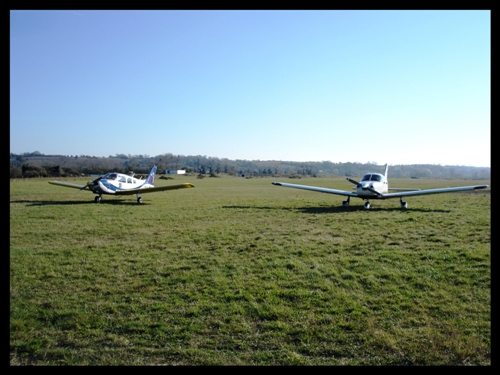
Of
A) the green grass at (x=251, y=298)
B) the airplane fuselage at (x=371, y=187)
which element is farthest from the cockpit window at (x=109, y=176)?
the airplane fuselage at (x=371, y=187)

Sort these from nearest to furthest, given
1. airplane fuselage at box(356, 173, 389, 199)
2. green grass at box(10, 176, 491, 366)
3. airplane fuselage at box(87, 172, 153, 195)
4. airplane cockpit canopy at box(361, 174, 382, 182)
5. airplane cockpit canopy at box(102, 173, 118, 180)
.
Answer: green grass at box(10, 176, 491, 366) < airplane fuselage at box(356, 173, 389, 199) < airplane cockpit canopy at box(361, 174, 382, 182) < airplane fuselage at box(87, 172, 153, 195) < airplane cockpit canopy at box(102, 173, 118, 180)

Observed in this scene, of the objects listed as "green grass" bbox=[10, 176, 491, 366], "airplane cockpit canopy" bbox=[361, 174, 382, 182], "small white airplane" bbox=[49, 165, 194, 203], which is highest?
"airplane cockpit canopy" bbox=[361, 174, 382, 182]

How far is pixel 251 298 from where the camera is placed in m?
5.05

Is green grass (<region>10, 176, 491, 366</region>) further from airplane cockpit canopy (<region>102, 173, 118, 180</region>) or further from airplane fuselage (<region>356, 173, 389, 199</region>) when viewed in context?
airplane cockpit canopy (<region>102, 173, 118, 180</region>)

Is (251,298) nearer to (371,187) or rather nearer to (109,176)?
(371,187)

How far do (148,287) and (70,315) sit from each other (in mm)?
1345

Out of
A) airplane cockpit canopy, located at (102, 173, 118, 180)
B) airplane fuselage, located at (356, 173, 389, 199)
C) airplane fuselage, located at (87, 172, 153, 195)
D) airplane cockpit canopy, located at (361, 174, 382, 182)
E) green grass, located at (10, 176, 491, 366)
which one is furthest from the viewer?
→ airplane cockpit canopy, located at (102, 173, 118, 180)

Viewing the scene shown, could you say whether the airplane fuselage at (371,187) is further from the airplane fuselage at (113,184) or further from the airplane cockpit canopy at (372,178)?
the airplane fuselage at (113,184)

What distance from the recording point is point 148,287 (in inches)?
220

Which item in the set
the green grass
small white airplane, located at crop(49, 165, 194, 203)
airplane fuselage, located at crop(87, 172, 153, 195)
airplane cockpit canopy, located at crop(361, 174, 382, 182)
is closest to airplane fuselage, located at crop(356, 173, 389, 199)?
airplane cockpit canopy, located at crop(361, 174, 382, 182)

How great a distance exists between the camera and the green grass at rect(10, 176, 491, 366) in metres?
3.58

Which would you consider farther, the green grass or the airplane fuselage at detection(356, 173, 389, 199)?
the airplane fuselage at detection(356, 173, 389, 199)
